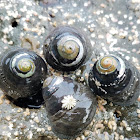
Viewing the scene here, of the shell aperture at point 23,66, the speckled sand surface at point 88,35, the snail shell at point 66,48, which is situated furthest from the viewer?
the speckled sand surface at point 88,35

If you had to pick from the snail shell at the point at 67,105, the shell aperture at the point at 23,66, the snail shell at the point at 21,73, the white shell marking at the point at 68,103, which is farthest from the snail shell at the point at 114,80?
the shell aperture at the point at 23,66

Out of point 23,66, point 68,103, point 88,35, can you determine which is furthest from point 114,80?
point 23,66

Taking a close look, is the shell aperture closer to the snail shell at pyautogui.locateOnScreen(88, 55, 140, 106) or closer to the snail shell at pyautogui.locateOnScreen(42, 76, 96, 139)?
the snail shell at pyautogui.locateOnScreen(42, 76, 96, 139)

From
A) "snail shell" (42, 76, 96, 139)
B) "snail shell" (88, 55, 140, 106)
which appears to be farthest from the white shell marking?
"snail shell" (88, 55, 140, 106)

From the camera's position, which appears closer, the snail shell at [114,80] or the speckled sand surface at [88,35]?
the snail shell at [114,80]

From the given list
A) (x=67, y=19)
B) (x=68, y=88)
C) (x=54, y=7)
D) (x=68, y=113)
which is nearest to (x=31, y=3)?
(x=54, y=7)

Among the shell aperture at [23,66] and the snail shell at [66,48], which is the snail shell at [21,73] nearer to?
the shell aperture at [23,66]

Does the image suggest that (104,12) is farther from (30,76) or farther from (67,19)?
(30,76)

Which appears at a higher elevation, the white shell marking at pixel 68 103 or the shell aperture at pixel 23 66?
the shell aperture at pixel 23 66
